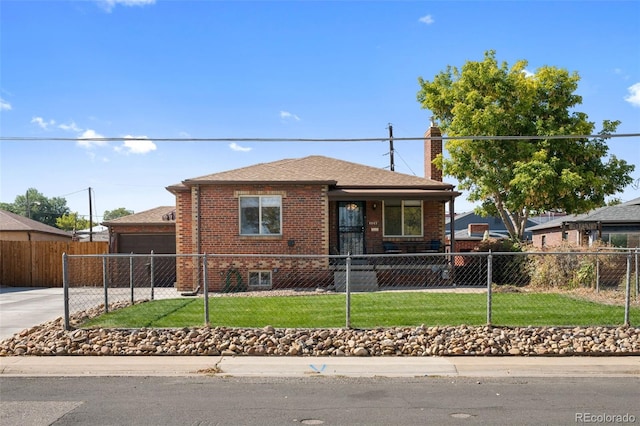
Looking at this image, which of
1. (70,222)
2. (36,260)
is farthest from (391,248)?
(70,222)

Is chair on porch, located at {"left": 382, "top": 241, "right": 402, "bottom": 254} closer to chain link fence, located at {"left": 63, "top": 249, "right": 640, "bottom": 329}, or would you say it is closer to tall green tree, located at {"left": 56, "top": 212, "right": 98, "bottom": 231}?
chain link fence, located at {"left": 63, "top": 249, "right": 640, "bottom": 329}

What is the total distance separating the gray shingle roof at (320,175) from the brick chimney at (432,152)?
2.00 meters

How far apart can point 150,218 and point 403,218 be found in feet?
37.5

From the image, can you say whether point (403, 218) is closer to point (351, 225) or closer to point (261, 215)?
point (351, 225)

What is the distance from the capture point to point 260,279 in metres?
17.3

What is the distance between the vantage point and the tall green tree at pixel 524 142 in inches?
779

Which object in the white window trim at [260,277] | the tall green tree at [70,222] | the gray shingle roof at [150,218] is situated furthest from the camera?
the tall green tree at [70,222]

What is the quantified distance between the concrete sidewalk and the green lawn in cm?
143

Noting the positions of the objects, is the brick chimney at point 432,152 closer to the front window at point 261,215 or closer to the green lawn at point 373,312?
the front window at point 261,215

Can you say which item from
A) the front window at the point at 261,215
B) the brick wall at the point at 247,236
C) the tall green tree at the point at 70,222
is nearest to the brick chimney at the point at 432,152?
the brick wall at the point at 247,236

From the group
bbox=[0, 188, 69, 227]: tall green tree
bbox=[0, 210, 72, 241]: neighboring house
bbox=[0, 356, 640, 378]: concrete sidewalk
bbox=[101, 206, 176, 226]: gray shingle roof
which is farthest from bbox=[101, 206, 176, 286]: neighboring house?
bbox=[0, 188, 69, 227]: tall green tree

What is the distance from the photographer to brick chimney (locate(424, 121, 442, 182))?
21562mm

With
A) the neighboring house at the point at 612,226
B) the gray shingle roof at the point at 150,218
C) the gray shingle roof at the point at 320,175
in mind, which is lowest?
the neighboring house at the point at 612,226

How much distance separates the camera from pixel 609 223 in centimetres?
2314
